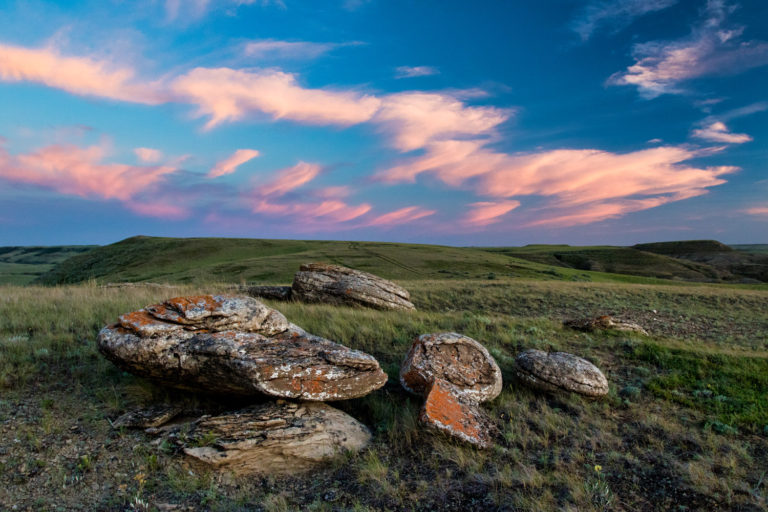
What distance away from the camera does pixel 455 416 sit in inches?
292

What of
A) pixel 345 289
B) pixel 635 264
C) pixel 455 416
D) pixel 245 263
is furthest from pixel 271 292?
pixel 635 264

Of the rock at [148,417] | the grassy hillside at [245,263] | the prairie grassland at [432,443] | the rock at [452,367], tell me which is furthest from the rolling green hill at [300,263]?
the rock at [452,367]

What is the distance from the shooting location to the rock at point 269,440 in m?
6.38

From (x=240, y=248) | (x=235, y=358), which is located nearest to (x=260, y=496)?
(x=235, y=358)

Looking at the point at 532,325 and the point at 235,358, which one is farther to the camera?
the point at 532,325

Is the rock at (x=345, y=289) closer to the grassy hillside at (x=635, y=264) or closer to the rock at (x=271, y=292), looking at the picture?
the rock at (x=271, y=292)

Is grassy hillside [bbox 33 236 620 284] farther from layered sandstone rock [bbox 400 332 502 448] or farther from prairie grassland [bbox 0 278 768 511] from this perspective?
layered sandstone rock [bbox 400 332 502 448]

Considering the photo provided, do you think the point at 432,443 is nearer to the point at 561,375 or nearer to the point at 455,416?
the point at 455,416

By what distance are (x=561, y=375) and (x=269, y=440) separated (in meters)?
6.83

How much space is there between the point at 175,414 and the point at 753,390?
A: 44.4ft

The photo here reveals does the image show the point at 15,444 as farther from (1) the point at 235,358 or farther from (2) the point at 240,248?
(2) the point at 240,248

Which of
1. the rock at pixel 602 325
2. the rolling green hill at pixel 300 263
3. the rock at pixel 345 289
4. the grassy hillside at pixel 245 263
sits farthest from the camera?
the rolling green hill at pixel 300 263

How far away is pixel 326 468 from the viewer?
21.9 feet

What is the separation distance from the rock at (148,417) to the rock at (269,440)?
33.3 inches
